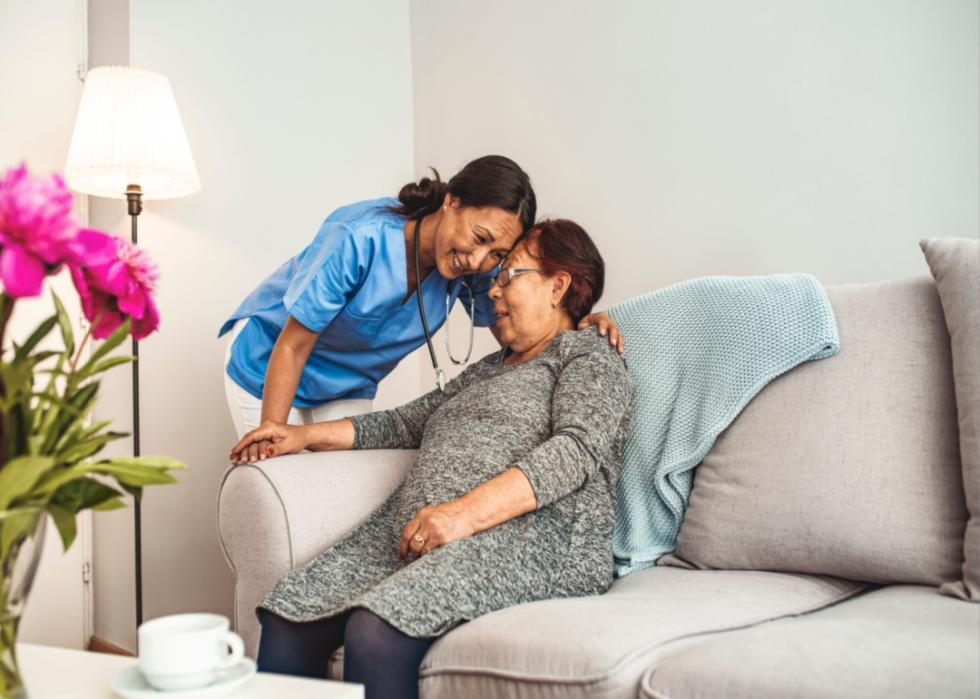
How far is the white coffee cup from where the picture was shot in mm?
826

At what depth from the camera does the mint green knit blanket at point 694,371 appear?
5.04ft

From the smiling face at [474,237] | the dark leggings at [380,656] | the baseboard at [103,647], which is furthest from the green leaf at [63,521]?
the baseboard at [103,647]

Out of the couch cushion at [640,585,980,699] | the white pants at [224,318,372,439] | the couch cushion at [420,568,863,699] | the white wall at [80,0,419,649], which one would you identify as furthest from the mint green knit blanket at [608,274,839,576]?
the white wall at [80,0,419,649]

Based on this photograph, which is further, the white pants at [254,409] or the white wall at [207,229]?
the white wall at [207,229]

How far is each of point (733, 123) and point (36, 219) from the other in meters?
1.83

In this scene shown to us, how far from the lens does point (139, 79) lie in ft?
7.50

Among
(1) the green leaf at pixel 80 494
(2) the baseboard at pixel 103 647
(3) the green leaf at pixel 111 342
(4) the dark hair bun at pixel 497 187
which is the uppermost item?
(4) the dark hair bun at pixel 497 187

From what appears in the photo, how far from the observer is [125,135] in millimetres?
2232

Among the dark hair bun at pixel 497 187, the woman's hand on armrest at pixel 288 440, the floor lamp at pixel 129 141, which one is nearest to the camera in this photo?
the woman's hand on armrest at pixel 288 440

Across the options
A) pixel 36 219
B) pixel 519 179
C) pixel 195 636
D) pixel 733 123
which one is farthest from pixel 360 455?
pixel 733 123

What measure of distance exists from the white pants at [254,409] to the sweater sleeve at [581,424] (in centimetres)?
75

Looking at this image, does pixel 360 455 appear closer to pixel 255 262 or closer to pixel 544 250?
pixel 544 250

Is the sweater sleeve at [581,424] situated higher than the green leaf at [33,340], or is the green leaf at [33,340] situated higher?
the green leaf at [33,340]

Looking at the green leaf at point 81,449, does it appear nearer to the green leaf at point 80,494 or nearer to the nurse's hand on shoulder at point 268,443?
the green leaf at point 80,494
